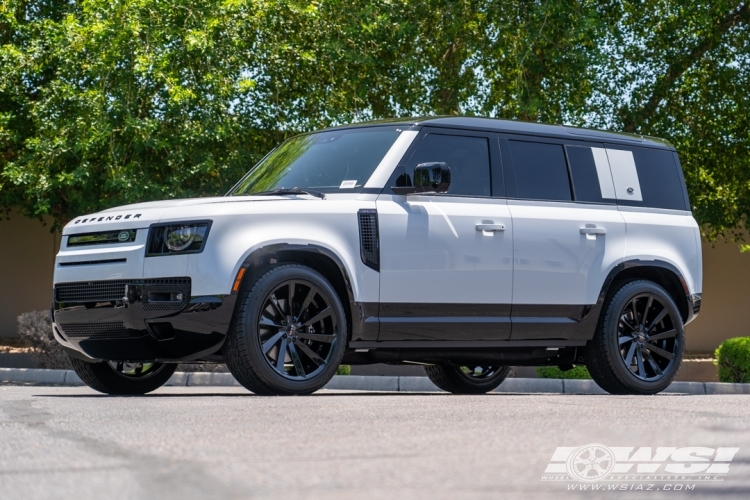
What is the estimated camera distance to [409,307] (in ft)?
27.5

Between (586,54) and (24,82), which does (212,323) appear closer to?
(586,54)

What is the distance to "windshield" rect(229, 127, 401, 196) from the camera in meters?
8.56

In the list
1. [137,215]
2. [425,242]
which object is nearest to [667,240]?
[425,242]

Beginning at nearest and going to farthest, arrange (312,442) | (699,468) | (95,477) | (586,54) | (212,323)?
(95,477)
(699,468)
(312,442)
(212,323)
(586,54)

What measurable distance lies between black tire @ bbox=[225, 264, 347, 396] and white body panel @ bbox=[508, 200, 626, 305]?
67.7 inches

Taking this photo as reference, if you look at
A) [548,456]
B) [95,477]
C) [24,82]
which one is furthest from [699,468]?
[24,82]

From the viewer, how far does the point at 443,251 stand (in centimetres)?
852

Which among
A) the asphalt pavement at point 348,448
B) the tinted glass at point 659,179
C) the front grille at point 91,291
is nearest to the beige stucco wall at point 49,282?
the tinted glass at point 659,179

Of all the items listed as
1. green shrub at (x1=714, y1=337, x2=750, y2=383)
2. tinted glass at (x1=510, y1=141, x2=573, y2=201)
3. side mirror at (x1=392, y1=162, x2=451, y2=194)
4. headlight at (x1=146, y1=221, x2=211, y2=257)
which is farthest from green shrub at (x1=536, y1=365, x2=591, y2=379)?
headlight at (x1=146, y1=221, x2=211, y2=257)

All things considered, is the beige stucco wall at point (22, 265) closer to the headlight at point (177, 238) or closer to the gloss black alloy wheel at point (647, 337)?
the gloss black alloy wheel at point (647, 337)

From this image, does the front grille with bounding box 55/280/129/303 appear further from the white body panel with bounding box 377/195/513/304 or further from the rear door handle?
the rear door handle

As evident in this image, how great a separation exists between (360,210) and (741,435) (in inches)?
127

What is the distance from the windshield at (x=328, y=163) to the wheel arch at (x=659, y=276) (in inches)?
91.1

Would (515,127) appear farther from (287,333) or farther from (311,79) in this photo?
(311,79)
